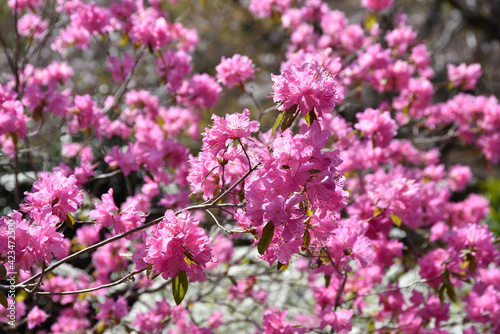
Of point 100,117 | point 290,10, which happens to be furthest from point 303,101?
point 290,10

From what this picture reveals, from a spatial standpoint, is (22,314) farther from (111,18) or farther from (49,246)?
(111,18)

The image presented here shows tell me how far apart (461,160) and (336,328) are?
10.5 m

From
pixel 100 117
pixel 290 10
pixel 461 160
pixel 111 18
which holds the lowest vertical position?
pixel 100 117

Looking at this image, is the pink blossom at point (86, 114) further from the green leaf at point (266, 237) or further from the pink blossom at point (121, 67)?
the green leaf at point (266, 237)

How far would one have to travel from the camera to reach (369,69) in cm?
298

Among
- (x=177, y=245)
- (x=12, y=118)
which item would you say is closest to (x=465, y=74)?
(x=177, y=245)

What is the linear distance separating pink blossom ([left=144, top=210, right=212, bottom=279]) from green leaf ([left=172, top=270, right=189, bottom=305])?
14 millimetres

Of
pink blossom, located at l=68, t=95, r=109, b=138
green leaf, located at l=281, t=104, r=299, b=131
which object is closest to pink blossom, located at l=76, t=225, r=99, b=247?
pink blossom, located at l=68, t=95, r=109, b=138

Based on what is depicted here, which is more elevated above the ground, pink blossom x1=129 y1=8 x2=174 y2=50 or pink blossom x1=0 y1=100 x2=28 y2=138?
pink blossom x1=129 y1=8 x2=174 y2=50

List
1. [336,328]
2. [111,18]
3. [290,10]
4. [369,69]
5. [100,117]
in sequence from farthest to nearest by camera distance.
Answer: [290,10], [369,69], [111,18], [100,117], [336,328]

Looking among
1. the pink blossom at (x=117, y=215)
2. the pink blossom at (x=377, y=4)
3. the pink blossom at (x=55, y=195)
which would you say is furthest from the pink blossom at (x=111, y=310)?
the pink blossom at (x=377, y=4)

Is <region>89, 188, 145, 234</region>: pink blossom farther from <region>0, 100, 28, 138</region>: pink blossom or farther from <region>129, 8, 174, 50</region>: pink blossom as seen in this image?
<region>129, 8, 174, 50</region>: pink blossom

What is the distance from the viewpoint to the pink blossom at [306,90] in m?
1.28

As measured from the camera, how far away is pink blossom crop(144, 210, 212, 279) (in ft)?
4.02
